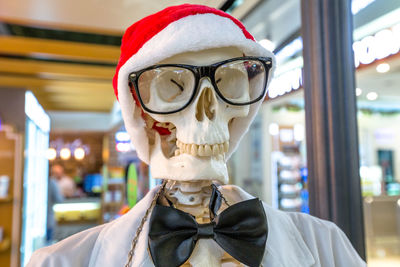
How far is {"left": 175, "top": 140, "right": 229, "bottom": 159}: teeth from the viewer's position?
67 centimetres

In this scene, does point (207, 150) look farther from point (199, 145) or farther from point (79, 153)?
point (79, 153)

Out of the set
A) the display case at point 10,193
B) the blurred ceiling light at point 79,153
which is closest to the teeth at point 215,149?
the display case at point 10,193

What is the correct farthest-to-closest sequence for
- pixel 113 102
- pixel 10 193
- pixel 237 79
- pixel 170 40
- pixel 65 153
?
pixel 65 153 < pixel 113 102 < pixel 10 193 < pixel 237 79 < pixel 170 40

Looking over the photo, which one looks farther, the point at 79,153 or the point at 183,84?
the point at 79,153

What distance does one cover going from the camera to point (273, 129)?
246 inches

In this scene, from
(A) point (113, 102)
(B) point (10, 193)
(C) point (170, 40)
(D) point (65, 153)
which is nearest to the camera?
(C) point (170, 40)

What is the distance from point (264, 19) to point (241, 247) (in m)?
1.43

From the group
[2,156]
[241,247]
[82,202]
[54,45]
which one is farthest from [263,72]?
[82,202]

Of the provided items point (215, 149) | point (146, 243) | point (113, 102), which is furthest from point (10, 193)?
point (215, 149)

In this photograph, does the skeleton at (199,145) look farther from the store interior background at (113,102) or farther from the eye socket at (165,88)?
the store interior background at (113,102)

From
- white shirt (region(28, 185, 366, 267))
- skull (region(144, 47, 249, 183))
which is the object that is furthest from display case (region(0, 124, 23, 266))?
skull (region(144, 47, 249, 183))

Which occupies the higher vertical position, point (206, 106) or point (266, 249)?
point (206, 106)

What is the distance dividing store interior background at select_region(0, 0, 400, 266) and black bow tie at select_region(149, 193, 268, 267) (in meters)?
0.61

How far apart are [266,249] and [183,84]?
41cm
